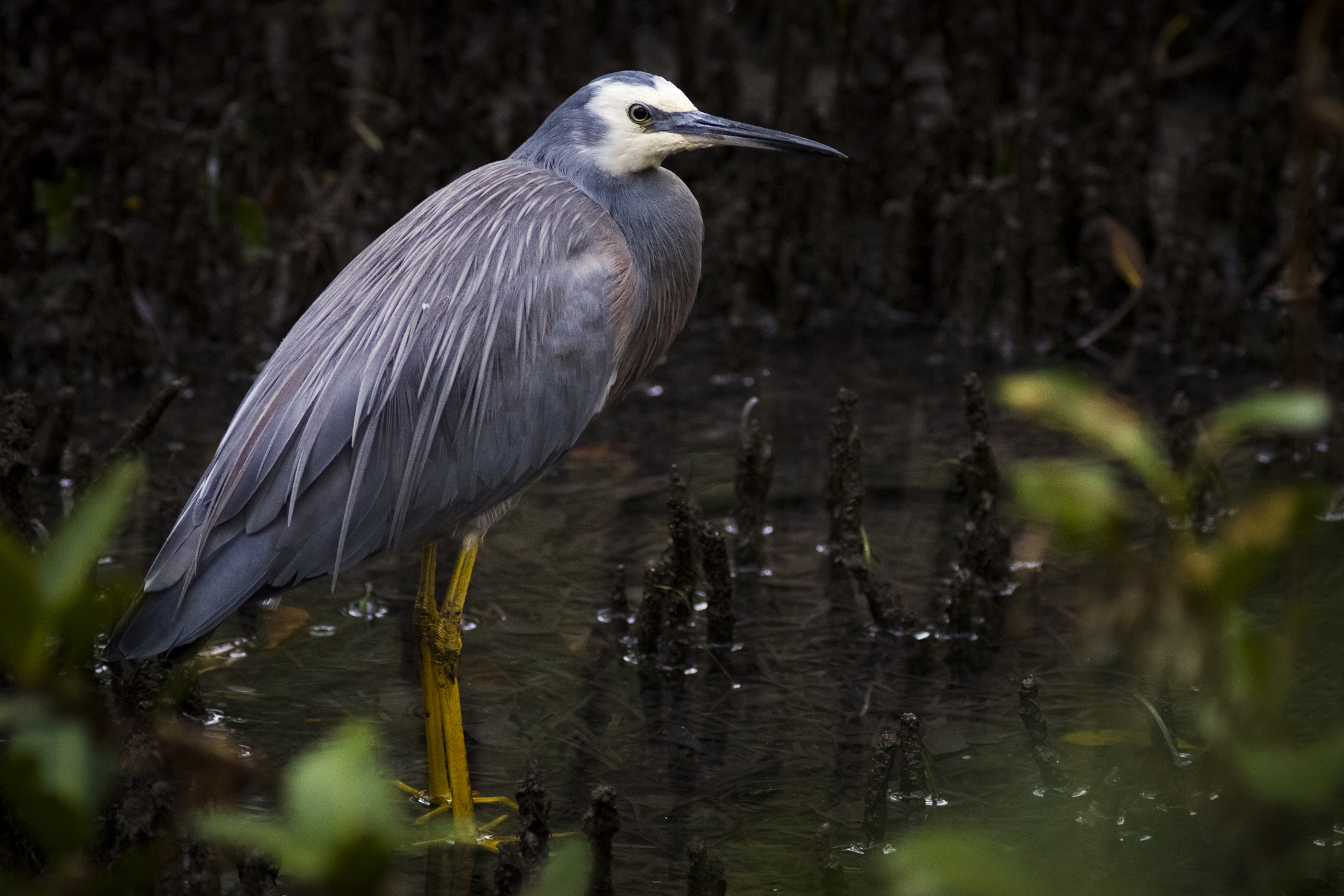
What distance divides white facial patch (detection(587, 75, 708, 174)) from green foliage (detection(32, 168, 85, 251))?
3.16 metres

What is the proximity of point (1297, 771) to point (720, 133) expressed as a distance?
2.22m

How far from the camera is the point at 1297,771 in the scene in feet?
3.42

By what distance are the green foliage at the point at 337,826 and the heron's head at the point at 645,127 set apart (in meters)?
2.17

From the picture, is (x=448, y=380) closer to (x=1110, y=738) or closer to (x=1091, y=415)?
(x=1110, y=738)

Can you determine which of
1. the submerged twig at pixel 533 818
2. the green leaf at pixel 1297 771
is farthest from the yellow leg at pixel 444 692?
the green leaf at pixel 1297 771

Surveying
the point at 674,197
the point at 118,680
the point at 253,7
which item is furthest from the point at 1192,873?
the point at 253,7

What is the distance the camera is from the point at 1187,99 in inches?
265

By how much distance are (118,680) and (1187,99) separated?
222 inches

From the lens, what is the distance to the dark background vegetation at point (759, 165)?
5113 mm

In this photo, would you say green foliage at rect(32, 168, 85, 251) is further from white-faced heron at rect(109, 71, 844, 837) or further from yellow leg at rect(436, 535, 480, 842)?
yellow leg at rect(436, 535, 480, 842)

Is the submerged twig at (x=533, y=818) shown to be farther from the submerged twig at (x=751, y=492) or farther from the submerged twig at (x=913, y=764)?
the submerged twig at (x=751, y=492)

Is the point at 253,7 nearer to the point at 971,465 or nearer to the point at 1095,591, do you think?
the point at 971,465

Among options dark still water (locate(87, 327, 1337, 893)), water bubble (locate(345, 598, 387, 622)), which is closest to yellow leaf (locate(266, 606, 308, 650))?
dark still water (locate(87, 327, 1337, 893))

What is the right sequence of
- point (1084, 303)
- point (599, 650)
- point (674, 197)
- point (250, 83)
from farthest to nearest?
point (250, 83), point (1084, 303), point (599, 650), point (674, 197)
